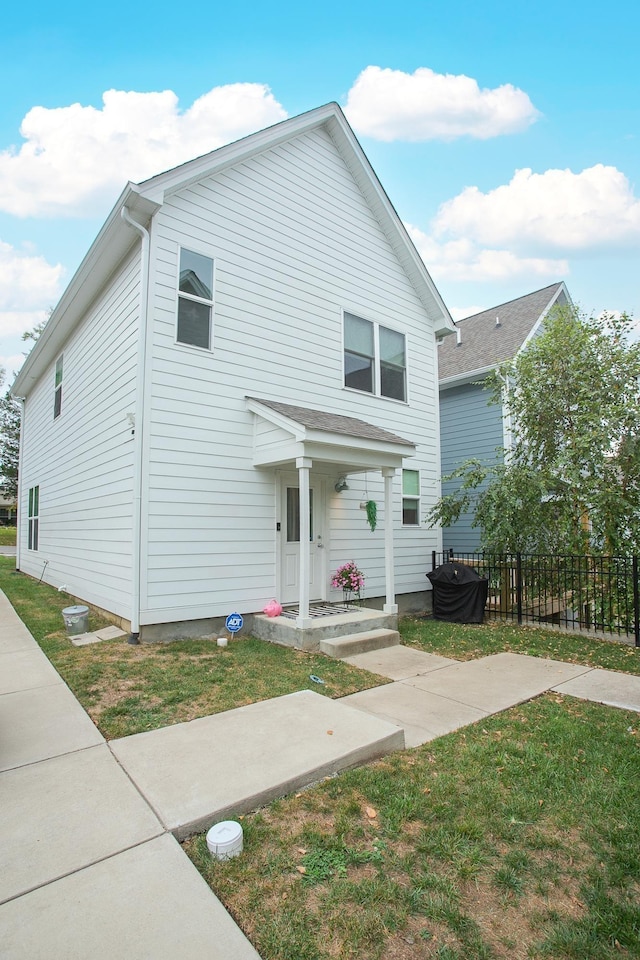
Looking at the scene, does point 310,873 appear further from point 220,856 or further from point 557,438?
point 557,438

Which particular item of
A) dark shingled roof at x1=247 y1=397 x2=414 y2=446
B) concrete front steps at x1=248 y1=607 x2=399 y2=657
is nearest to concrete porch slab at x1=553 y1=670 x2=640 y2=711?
concrete front steps at x1=248 y1=607 x2=399 y2=657

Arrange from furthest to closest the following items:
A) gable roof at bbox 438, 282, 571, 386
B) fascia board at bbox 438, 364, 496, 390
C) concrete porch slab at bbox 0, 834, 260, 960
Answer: gable roof at bbox 438, 282, 571, 386 < fascia board at bbox 438, 364, 496, 390 < concrete porch slab at bbox 0, 834, 260, 960

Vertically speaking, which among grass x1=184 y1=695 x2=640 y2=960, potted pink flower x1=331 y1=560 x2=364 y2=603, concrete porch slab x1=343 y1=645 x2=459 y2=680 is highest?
potted pink flower x1=331 y1=560 x2=364 y2=603

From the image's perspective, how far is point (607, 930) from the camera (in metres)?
1.93

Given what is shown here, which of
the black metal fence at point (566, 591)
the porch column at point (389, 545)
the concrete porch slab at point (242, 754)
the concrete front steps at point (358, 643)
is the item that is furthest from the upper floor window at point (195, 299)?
the black metal fence at point (566, 591)

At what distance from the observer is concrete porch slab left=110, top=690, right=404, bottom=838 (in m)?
2.67

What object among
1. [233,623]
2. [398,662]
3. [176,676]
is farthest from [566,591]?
[176,676]

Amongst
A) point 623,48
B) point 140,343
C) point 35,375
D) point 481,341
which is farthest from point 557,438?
point 35,375

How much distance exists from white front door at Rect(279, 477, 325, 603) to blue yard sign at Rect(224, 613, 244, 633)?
1044 mm

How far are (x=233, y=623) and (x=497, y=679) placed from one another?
3.42 metres

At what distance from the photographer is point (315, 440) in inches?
259

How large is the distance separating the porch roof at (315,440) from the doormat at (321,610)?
224 cm

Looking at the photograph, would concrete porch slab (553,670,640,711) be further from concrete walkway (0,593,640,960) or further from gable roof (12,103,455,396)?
gable roof (12,103,455,396)

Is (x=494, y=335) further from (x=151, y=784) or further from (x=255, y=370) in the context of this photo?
(x=151, y=784)
